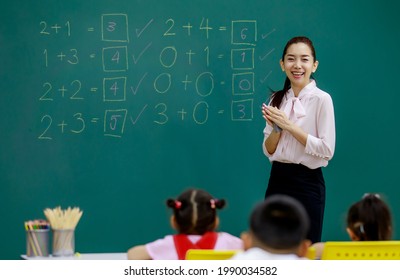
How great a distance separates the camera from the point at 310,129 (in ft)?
15.0

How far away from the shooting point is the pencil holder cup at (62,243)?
13.8ft

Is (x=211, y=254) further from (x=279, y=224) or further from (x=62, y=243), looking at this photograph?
(x=62, y=243)

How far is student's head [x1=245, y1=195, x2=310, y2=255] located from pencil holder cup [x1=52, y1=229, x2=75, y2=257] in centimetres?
180

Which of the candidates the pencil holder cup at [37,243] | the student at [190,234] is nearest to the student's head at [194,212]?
the student at [190,234]

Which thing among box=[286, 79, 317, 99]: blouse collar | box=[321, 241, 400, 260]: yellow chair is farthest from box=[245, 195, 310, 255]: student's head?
box=[286, 79, 317, 99]: blouse collar

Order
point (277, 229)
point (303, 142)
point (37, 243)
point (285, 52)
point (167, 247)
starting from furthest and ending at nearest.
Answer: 1. point (285, 52)
2. point (303, 142)
3. point (37, 243)
4. point (167, 247)
5. point (277, 229)

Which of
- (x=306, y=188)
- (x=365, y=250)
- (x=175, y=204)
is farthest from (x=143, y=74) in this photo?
(x=365, y=250)

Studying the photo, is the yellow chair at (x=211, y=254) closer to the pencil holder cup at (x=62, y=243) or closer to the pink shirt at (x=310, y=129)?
the pencil holder cup at (x=62, y=243)

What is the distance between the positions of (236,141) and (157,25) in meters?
0.91

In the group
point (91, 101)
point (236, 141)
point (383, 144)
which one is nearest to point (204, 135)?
point (236, 141)

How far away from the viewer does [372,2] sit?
5.71 metres

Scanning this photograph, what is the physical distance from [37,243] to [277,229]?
1.85 m
